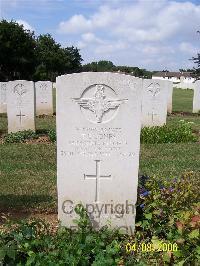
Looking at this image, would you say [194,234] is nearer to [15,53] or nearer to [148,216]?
[148,216]

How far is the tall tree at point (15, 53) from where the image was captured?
4934 cm

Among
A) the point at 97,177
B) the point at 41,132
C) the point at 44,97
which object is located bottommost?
the point at 41,132

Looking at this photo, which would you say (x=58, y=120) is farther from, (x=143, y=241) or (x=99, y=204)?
(x=143, y=241)

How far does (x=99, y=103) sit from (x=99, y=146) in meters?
0.48

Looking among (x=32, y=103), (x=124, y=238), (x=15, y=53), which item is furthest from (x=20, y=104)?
(x=15, y=53)

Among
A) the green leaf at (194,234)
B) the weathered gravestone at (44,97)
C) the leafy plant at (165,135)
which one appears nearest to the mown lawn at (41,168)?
the leafy plant at (165,135)

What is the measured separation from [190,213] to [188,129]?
8.93 meters

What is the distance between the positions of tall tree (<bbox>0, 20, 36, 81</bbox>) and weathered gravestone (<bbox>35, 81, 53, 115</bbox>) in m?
31.1

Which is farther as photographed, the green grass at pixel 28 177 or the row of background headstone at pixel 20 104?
the row of background headstone at pixel 20 104

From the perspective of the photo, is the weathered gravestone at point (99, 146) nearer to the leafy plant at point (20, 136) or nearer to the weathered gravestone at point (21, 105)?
the leafy plant at point (20, 136)

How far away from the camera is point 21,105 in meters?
12.8

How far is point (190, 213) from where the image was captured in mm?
4195

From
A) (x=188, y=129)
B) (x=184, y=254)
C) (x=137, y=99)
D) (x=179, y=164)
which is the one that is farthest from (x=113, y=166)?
(x=188, y=129)
